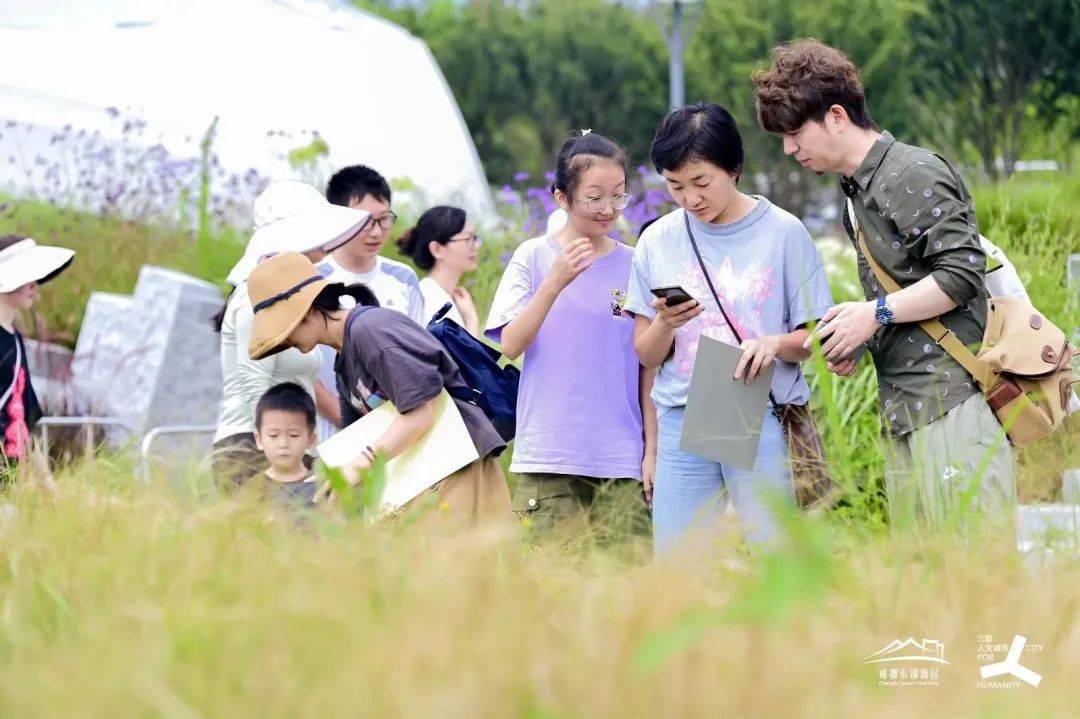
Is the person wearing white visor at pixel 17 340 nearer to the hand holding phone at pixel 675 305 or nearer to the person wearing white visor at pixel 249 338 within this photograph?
the person wearing white visor at pixel 249 338

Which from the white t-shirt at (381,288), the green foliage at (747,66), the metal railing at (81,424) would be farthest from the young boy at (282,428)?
the green foliage at (747,66)

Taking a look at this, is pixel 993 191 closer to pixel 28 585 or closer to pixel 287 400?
pixel 287 400

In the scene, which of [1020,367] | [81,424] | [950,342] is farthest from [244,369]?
[1020,367]

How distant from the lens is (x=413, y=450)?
392cm

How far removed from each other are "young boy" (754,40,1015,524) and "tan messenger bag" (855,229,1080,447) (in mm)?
27

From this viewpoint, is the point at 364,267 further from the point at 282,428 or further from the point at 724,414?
the point at 724,414

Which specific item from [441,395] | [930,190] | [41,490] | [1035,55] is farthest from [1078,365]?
[1035,55]

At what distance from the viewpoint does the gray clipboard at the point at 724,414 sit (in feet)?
12.3

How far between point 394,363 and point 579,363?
763 millimetres

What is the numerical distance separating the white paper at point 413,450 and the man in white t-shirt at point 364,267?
134cm

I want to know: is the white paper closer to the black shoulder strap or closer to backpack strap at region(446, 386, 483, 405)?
backpack strap at region(446, 386, 483, 405)

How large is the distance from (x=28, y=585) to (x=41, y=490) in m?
0.96

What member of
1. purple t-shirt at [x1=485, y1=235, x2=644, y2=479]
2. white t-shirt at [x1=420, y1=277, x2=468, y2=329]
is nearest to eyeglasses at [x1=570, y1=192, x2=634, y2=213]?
purple t-shirt at [x1=485, y1=235, x2=644, y2=479]

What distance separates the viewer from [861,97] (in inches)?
144
